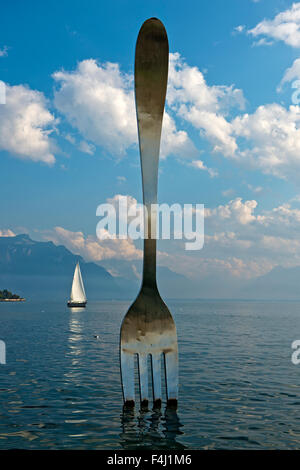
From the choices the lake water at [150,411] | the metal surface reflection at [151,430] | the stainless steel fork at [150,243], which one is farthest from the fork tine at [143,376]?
the lake water at [150,411]

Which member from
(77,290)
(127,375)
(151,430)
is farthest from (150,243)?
(77,290)

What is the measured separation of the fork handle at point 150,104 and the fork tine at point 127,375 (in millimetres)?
2016

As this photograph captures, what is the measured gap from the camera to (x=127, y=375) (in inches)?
375

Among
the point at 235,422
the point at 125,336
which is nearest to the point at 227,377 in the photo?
the point at 235,422

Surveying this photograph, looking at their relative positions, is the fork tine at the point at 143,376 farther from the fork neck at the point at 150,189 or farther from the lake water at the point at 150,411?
the lake water at the point at 150,411

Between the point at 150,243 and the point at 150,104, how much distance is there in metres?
2.90

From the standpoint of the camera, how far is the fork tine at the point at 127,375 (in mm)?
9375

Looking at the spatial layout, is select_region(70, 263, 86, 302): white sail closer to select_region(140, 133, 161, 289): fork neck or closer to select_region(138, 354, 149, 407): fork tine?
select_region(138, 354, 149, 407): fork tine

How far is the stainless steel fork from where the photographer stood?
8.36m

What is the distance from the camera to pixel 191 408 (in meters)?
15.5

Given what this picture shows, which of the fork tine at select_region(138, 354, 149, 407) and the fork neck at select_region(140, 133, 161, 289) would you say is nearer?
the fork neck at select_region(140, 133, 161, 289)

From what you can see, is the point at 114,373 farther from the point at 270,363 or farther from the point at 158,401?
the point at 158,401

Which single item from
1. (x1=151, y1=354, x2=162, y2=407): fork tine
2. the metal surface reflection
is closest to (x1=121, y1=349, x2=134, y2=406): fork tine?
(x1=151, y1=354, x2=162, y2=407): fork tine
